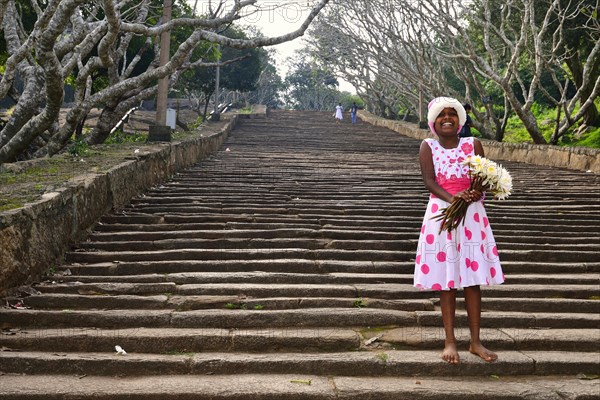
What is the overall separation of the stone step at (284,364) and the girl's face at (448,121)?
146 cm

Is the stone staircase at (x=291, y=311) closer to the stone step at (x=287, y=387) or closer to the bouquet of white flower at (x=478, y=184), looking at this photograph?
Result: the stone step at (x=287, y=387)

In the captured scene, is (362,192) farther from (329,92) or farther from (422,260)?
(329,92)

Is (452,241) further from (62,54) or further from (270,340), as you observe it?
(62,54)

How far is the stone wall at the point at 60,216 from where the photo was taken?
5.84 meters

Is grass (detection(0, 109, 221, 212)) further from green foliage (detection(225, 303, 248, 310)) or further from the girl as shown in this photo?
the girl

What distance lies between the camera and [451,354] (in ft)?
16.1

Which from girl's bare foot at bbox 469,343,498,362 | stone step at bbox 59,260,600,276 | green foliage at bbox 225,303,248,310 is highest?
stone step at bbox 59,260,600,276

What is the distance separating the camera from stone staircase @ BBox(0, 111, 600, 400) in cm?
475

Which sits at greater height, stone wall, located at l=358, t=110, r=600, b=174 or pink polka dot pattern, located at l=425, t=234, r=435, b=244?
stone wall, located at l=358, t=110, r=600, b=174

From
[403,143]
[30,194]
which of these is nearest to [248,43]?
[30,194]

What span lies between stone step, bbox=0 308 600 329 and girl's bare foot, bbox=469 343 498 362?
760mm

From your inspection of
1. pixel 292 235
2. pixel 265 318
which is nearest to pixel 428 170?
pixel 265 318

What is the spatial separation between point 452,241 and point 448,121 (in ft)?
2.51

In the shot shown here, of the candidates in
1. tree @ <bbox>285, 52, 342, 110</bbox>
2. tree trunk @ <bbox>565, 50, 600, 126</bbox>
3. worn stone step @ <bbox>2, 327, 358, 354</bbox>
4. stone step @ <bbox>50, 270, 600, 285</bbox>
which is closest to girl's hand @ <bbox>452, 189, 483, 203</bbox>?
worn stone step @ <bbox>2, 327, 358, 354</bbox>
